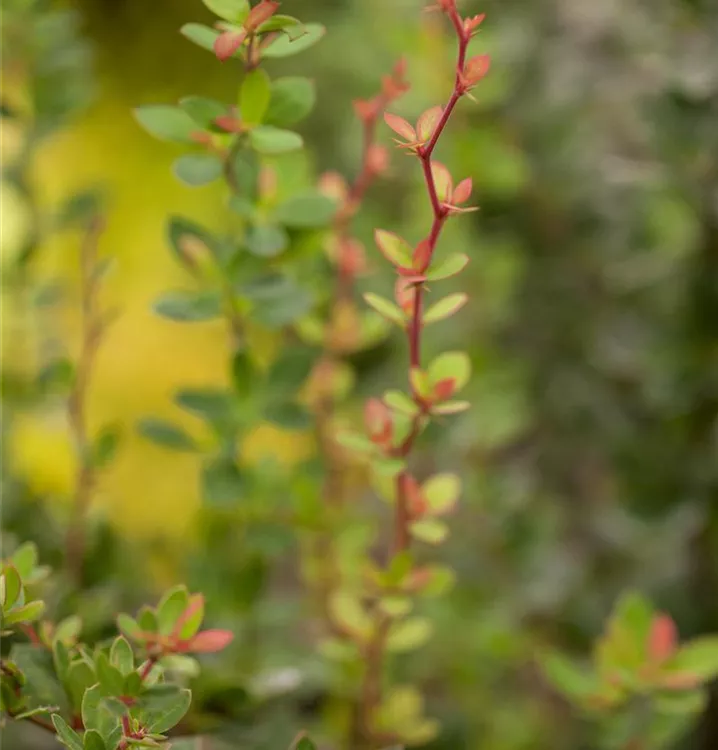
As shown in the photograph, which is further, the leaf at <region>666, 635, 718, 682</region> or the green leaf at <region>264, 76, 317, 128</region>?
the leaf at <region>666, 635, 718, 682</region>

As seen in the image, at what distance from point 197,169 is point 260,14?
105 mm

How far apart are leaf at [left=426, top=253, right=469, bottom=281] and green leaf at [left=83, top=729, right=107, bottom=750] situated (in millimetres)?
235

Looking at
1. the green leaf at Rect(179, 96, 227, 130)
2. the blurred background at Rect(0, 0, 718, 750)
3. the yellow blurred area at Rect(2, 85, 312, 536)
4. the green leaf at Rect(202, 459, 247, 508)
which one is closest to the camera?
the green leaf at Rect(179, 96, 227, 130)

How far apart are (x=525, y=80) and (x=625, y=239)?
208 mm

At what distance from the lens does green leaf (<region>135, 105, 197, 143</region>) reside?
47cm

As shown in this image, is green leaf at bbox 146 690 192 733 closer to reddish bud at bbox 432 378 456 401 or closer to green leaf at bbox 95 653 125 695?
green leaf at bbox 95 653 125 695

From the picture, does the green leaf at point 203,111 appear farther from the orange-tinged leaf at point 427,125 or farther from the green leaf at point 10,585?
the green leaf at point 10,585

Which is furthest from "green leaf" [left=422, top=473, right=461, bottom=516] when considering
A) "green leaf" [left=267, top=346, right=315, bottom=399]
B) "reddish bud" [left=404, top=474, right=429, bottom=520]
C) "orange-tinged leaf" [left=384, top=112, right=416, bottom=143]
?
"orange-tinged leaf" [left=384, top=112, right=416, bottom=143]

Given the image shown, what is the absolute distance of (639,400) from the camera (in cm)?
95

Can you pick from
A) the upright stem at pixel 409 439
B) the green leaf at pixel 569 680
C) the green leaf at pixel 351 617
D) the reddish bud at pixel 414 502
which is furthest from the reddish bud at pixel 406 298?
the green leaf at pixel 569 680

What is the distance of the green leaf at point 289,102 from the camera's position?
0.47m

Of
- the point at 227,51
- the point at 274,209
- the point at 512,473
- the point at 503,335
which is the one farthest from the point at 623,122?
the point at 227,51

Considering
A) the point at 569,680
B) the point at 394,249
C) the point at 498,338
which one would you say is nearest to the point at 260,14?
the point at 394,249

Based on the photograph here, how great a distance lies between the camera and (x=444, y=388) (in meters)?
0.44
